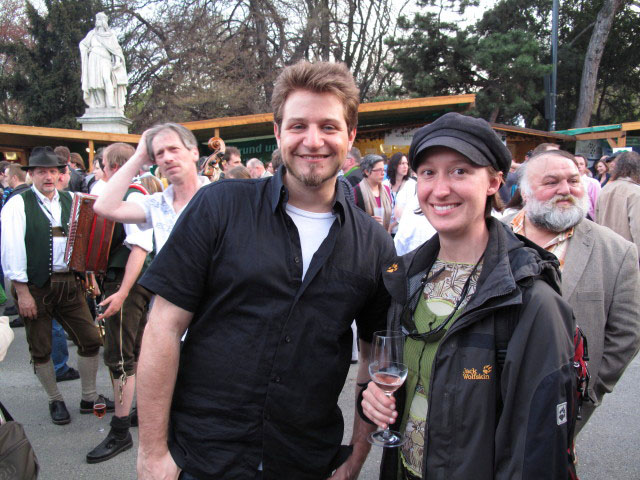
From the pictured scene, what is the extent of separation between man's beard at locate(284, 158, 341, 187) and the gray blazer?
4.64ft

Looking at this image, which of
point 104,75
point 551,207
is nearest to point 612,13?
point 104,75

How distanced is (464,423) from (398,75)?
25513 millimetres

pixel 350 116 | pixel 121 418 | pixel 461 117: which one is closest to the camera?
pixel 461 117

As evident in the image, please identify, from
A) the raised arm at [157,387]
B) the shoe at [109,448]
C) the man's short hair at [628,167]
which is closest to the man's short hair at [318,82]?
the raised arm at [157,387]

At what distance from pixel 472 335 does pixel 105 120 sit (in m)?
16.9

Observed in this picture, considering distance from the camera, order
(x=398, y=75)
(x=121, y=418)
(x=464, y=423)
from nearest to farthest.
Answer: (x=464, y=423) < (x=121, y=418) < (x=398, y=75)

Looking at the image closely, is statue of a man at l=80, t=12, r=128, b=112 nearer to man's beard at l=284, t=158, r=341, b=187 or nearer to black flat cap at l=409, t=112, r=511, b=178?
man's beard at l=284, t=158, r=341, b=187

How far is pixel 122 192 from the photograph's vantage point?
9.62 ft

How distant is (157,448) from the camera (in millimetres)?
1652

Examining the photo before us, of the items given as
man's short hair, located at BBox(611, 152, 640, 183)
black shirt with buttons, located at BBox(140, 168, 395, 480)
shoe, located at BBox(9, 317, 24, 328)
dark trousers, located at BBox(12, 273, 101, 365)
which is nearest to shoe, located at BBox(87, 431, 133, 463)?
dark trousers, located at BBox(12, 273, 101, 365)

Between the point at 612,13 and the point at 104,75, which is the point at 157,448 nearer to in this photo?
the point at 104,75

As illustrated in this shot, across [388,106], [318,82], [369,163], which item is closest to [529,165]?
[318,82]

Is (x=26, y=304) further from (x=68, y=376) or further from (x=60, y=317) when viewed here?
(x=68, y=376)

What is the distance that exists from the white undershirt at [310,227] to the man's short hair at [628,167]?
178 inches
